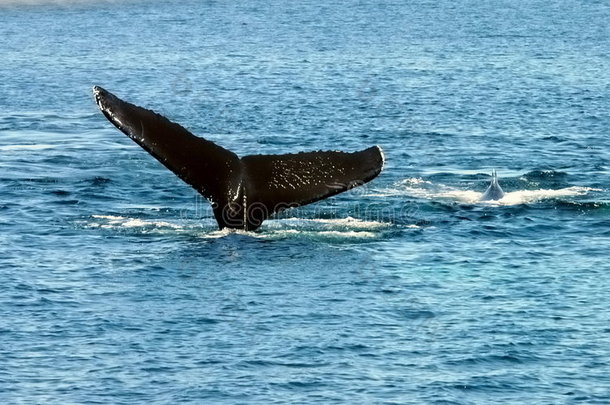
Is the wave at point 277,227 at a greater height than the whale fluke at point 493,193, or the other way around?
the whale fluke at point 493,193

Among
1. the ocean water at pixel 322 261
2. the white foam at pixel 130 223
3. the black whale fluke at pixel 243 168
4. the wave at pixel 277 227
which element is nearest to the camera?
the ocean water at pixel 322 261

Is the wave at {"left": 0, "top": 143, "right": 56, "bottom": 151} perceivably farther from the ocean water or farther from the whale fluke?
the whale fluke

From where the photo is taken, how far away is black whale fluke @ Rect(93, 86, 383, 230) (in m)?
25.4

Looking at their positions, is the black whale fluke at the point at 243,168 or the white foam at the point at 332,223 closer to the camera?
the black whale fluke at the point at 243,168

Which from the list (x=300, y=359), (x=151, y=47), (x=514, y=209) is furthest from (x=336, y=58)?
(x=300, y=359)

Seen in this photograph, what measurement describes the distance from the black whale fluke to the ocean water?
121cm

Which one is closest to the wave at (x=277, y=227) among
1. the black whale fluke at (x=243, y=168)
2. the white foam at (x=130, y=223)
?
the white foam at (x=130, y=223)

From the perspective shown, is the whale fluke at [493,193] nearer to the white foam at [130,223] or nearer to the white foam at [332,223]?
the white foam at [332,223]

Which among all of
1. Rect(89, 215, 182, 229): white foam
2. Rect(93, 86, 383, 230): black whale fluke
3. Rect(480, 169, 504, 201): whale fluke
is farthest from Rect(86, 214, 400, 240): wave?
Rect(480, 169, 504, 201): whale fluke

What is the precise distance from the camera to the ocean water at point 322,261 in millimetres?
21562

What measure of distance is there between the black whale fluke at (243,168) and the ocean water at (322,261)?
121cm

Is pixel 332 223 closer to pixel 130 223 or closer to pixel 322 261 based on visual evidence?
pixel 322 261

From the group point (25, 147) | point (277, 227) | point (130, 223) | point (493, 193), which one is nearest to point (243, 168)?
point (277, 227)

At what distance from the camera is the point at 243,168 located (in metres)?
26.5
